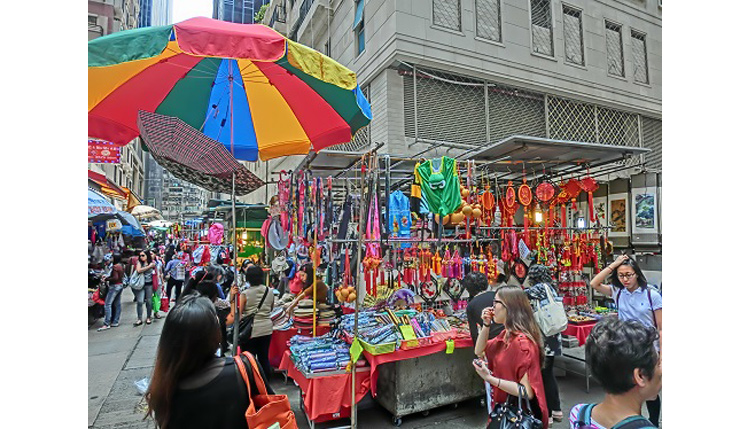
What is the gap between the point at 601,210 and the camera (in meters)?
8.41

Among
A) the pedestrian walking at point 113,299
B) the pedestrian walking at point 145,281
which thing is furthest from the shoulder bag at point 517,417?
the pedestrian walking at point 113,299

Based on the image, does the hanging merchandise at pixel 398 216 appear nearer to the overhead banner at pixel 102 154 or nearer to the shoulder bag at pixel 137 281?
the shoulder bag at pixel 137 281

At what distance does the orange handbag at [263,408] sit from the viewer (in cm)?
191

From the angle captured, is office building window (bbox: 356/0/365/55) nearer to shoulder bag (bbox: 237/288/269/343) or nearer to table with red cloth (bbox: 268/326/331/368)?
table with red cloth (bbox: 268/326/331/368)

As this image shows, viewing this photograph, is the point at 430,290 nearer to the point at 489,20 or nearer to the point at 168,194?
the point at 489,20

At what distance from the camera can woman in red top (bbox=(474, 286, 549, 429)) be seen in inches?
105

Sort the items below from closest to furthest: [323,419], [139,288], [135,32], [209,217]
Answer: [135,32] < [323,419] < [139,288] < [209,217]

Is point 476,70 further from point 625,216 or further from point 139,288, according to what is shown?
point 139,288

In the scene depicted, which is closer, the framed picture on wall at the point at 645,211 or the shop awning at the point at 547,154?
the shop awning at the point at 547,154

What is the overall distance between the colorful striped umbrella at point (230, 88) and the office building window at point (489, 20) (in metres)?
7.16

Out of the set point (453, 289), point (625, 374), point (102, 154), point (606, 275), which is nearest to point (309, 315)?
point (453, 289)

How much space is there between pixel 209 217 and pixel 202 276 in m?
10.00

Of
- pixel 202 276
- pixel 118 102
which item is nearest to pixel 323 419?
pixel 202 276

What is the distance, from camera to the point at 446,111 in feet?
30.2
